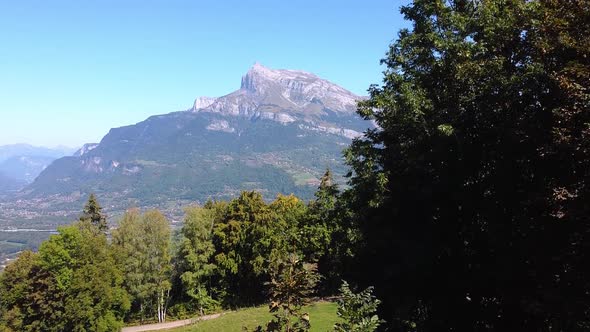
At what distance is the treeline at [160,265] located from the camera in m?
32.2

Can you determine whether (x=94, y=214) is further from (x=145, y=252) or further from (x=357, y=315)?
(x=357, y=315)

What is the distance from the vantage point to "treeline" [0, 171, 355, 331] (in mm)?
32250

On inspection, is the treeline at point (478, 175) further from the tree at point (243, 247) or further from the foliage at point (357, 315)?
the tree at point (243, 247)

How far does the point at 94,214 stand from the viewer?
4953 centimetres

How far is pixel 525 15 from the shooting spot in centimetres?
1203

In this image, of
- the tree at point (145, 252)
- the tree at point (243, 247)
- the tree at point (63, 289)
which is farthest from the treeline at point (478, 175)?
the tree at point (145, 252)

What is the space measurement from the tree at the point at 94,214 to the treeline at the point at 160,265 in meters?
1.21

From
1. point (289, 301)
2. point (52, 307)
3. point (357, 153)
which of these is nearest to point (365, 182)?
point (357, 153)

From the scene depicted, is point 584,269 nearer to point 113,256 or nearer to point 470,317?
point 470,317

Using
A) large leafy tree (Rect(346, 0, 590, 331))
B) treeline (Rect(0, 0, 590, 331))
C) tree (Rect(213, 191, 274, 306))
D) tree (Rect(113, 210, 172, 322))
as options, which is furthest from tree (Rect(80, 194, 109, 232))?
large leafy tree (Rect(346, 0, 590, 331))

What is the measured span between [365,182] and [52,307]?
94.4 ft

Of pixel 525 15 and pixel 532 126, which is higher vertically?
pixel 525 15

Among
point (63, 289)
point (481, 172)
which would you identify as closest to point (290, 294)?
point (481, 172)

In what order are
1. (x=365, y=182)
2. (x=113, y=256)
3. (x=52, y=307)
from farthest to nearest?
(x=113, y=256) → (x=52, y=307) → (x=365, y=182)
